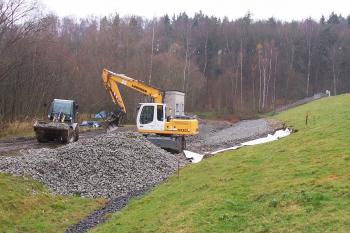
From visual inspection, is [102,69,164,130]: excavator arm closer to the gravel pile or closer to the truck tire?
the truck tire

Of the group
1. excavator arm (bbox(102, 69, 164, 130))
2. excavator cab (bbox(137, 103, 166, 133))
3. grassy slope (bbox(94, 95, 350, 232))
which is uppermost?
excavator arm (bbox(102, 69, 164, 130))

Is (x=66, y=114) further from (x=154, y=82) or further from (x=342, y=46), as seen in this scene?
(x=342, y=46)

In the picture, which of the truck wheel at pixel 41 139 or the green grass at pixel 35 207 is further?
the truck wheel at pixel 41 139

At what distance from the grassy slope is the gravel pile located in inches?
123

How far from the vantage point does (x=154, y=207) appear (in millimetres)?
14750

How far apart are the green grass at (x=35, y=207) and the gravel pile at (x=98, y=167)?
101 cm

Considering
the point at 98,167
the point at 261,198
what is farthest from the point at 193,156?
the point at 261,198

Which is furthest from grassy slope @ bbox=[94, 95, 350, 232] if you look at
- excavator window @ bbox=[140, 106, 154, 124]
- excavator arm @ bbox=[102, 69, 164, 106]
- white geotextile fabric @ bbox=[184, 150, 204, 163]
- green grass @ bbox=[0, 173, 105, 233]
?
excavator arm @ bbox=[102, 69, 164, 106]

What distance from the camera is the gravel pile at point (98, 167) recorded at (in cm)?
1961

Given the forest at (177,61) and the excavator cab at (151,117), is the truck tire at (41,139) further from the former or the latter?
the forest at (177,61)

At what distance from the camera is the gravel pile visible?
19.6 m

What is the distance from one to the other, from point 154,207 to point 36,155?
9922mm

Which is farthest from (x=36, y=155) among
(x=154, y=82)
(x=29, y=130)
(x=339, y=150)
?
(x=154, y=82)

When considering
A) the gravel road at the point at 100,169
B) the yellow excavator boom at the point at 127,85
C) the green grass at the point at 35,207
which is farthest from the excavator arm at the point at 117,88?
the green grass at the point at 35,207
